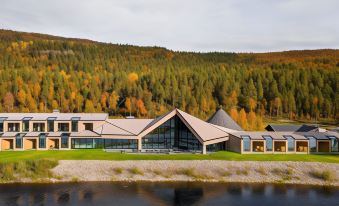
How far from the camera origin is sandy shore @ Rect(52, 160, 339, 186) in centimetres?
4156

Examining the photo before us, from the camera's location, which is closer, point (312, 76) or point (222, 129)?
point (222, 129)

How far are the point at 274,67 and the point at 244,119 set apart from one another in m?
66.9

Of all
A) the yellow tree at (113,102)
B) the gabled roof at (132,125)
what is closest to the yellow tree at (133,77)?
the yellow tree at (113,102)

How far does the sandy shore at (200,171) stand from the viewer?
1636 inches

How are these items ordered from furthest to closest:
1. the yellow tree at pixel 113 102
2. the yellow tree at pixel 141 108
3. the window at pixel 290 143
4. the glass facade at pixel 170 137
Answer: the yellow tree at pixel 113 102 → the yellow tree at pixel 141 108 → the glass facade at pixel 170 137 → the window at pixel 290 143

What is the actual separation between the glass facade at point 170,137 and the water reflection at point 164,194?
13.8 m

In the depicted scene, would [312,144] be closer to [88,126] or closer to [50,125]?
[88,126]

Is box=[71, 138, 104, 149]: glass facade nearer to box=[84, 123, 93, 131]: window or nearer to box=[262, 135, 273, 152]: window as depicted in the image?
box=[84, 123, 93, 131]: window

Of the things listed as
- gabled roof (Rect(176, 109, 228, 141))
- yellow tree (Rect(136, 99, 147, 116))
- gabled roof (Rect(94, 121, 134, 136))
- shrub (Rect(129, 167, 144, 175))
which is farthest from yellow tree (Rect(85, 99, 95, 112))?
shrub (Rect(129, 167, 144, 175))

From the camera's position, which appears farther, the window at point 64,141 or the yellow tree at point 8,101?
the yellow tree at point 8,101

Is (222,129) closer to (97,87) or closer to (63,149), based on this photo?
(63,149)

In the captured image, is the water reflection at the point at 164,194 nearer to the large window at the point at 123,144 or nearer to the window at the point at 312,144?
the window at the point at 312,144

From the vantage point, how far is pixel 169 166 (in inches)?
1700

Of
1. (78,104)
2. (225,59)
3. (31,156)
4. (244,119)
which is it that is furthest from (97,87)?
(225,59)
